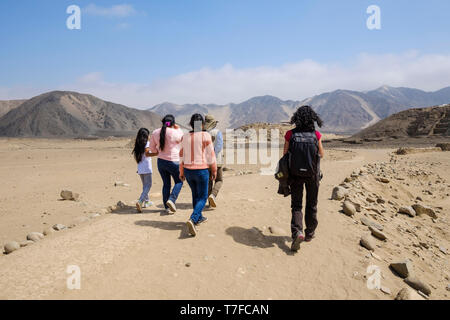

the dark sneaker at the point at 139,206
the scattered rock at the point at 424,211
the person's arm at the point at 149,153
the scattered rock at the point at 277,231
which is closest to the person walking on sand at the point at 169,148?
the person's arm at the point at 149,153

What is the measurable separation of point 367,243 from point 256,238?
5.48 ft

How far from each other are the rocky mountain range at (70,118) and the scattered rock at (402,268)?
86771mm

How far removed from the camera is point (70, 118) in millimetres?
95000

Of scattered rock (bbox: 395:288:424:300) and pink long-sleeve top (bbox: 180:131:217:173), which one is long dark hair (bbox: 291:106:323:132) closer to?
pink long-sleeve top (bbox: 180:131:217:173)

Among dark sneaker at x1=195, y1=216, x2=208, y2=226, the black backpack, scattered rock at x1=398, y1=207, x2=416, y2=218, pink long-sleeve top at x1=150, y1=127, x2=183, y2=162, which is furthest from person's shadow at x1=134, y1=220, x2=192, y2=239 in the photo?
scattered rock at x1=398, y1=207, x2=416, y2=218

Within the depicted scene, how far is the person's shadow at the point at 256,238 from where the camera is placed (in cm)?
432

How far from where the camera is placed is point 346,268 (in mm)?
3746

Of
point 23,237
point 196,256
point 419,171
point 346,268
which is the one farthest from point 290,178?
point 419,171

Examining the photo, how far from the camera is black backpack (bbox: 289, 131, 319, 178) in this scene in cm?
397

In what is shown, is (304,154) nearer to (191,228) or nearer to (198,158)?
(198,158)

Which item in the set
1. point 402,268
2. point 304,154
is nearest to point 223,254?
point 304,154

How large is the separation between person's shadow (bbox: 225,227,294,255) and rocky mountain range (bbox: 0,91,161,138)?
8531cm
